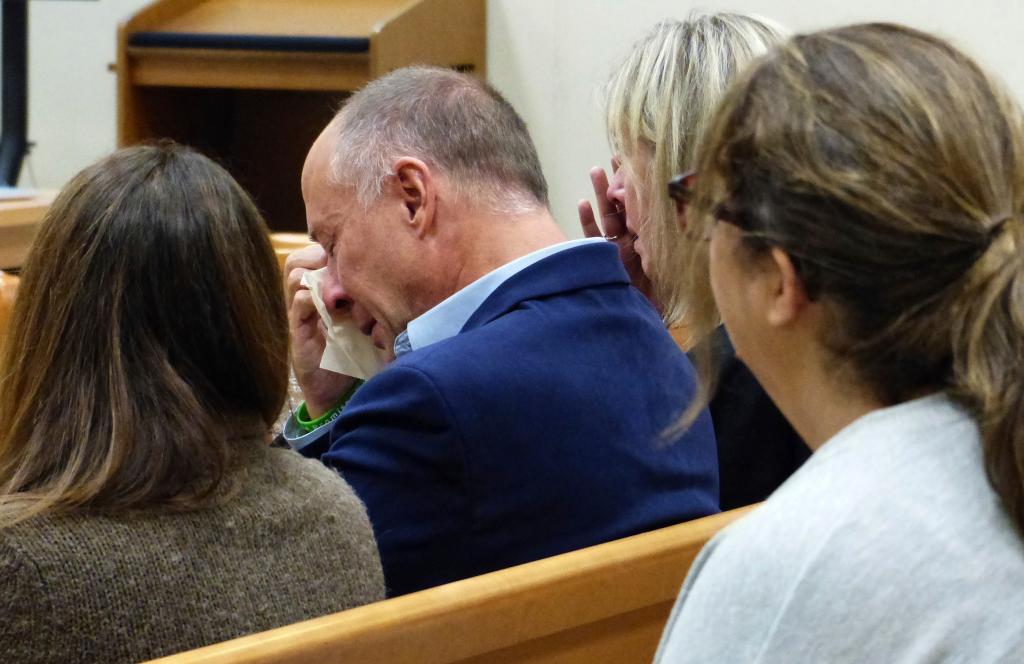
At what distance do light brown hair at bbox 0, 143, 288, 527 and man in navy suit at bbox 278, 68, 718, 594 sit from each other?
0.18 m

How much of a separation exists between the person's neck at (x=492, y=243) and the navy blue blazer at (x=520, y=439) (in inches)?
5.0

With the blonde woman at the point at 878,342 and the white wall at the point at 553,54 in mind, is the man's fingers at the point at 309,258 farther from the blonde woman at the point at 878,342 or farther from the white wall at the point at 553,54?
the blonde woman at the point at 878,342

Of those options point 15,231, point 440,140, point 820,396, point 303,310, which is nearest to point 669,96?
point 440,140

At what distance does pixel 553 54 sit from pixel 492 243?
2580 mm

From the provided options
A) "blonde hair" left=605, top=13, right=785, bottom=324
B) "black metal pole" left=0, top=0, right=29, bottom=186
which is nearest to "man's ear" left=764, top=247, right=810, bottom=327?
"blonde hair" left=605, top=13, right=785, bottom=324

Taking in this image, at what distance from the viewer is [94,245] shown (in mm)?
1122

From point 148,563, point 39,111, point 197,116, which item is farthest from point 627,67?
point 39,111

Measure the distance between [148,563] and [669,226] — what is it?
40.3 inches

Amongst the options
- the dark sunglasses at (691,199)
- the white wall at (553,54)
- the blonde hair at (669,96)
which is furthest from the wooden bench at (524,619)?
the white wall at (553,54)

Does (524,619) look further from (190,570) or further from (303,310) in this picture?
(303,310)

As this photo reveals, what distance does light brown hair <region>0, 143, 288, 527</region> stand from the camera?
1076 millimetres

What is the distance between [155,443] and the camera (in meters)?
1.08

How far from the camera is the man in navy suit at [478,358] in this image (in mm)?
1277

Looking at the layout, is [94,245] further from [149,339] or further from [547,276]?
[547,276]
